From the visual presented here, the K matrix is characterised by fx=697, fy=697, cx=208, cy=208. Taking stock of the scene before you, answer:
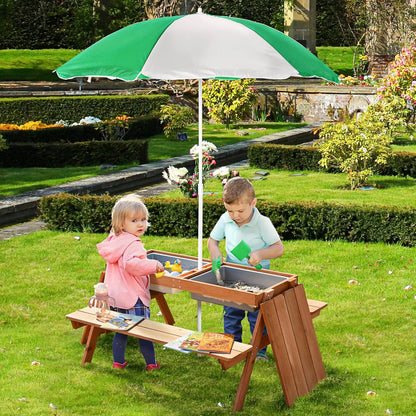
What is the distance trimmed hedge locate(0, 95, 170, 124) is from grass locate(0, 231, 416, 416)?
13206 millimetres

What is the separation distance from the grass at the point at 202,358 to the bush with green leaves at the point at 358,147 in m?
4.40

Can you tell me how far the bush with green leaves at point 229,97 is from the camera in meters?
21.3

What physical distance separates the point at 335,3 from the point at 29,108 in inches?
894

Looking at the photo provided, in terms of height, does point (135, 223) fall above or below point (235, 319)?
above

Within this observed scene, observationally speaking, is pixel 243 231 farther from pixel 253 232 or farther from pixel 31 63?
pixel 31 63

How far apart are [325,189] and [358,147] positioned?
1002 mm

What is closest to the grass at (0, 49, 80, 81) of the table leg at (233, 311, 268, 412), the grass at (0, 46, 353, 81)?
the grass at (0, 46, 353, 81)

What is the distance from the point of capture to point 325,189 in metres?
12.8

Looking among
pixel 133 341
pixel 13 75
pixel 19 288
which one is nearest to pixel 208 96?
pixel 13 75

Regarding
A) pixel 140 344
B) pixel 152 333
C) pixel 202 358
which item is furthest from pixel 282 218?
pixel 152 333

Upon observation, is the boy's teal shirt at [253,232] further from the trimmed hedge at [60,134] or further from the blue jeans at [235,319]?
the trimmed hedge at [60,134]

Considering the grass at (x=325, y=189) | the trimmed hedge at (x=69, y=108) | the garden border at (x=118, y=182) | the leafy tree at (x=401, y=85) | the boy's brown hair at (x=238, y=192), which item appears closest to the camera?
the boy's brown hair at (x=238, y=192)

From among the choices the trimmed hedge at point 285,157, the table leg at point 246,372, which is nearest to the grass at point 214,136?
the trimmed hedge at point 285,157

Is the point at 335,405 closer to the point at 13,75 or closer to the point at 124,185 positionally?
the point at 124,185
